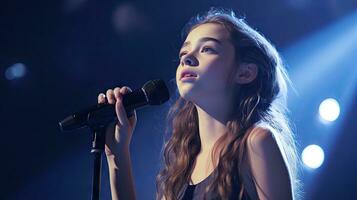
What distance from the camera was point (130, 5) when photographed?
12.1 feet

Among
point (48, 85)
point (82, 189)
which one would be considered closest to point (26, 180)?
point (82, 189)

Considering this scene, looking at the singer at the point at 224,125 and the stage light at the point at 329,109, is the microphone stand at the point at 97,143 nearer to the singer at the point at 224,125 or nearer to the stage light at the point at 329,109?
the singer at the point at 224,125

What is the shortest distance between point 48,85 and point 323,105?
181 cm

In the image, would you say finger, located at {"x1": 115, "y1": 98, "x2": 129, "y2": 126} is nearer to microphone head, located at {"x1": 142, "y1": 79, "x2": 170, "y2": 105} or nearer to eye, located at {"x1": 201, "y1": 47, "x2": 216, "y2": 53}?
microphone head, located at {"x1": 142, "y1": 79, "x2": 170, "y2": 105}

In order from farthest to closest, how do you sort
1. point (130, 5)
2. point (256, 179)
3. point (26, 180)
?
1. point (130, 5)
2. point (26, 180)
3. point (256, 179)

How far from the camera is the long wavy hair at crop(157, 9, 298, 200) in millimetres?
1614

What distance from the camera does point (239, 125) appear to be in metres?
1.70

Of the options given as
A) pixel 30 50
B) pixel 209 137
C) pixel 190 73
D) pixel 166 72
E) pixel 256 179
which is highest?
pixel 30 50

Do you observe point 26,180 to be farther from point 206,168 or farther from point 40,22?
point 206,168

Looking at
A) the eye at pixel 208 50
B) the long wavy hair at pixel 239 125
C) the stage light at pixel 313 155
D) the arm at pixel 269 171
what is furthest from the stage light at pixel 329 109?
the arm at pixel 269 171

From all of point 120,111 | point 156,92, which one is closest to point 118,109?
point 120,111

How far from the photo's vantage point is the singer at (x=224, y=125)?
157 centimetres

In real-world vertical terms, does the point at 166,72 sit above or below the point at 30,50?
below

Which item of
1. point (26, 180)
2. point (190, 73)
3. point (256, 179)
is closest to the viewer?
point (256, 179)
